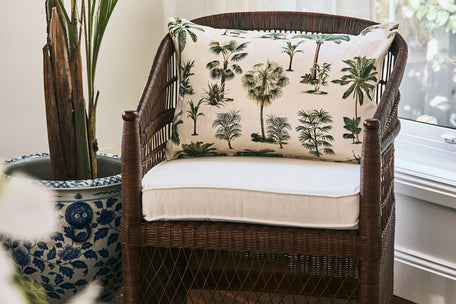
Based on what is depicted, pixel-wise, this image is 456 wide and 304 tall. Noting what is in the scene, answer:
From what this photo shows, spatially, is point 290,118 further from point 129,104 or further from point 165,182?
point 129,104

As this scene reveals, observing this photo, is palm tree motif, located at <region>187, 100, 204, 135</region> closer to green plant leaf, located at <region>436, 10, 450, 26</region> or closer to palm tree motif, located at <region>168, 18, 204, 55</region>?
palm tree motif, located at <region>168, 18, 204, 55</region>

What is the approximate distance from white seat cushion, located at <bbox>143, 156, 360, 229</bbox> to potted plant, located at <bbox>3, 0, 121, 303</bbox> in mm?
240

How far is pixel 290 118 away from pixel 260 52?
0.22 meters

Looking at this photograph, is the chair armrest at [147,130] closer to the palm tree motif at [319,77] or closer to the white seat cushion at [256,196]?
the white seat cushion at [256,196]

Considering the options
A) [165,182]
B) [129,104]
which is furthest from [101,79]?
[165,182]

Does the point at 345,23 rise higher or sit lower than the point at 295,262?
higher

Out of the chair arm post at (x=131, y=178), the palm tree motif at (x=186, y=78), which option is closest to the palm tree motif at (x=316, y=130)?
the palm tree motif at (x=186, y=78)

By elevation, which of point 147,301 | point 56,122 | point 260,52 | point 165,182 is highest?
point 260,52

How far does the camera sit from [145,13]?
2512 mm

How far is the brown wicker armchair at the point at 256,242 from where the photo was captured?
1340 mm

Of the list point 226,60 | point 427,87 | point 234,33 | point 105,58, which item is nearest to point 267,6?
point 234,33

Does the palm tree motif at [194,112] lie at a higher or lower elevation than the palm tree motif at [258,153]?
higher

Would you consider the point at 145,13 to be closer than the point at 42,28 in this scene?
No

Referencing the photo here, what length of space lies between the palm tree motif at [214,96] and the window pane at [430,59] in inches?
30.4
